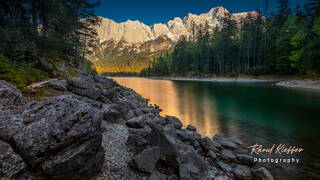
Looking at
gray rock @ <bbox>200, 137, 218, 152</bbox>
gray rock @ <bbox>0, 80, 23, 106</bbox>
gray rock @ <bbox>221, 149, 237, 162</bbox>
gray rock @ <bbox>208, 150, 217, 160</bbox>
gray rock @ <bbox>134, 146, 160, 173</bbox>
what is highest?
gray rock @ <bbox>0, 80, 23, 106</bbox>

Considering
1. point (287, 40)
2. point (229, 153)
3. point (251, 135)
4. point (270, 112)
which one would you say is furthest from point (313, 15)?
point (229, 153)

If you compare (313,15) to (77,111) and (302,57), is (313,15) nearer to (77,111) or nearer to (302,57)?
(302,57)

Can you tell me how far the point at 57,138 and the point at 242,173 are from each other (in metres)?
5.79

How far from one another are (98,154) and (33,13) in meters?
20.1

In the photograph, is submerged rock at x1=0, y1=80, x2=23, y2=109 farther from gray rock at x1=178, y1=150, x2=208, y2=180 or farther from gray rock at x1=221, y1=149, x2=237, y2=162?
gray rock at x1=221, y1=149, x2=237, y2=162

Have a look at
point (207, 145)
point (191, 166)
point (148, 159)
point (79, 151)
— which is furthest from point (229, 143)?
point (79, 151)

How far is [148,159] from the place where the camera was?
15.7 feet

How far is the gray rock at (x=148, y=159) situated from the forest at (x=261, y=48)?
1785 inches

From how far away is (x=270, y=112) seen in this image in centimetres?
1577

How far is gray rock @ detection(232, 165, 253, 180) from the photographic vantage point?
5690 millimetres

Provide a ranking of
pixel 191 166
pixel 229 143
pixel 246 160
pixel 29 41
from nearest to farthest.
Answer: pixel 191 166 < pixel 246 160 < pixel 229 143 < pixel 29 41

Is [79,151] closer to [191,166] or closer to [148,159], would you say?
[148,159]

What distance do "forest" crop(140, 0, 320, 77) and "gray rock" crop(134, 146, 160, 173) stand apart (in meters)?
45.4

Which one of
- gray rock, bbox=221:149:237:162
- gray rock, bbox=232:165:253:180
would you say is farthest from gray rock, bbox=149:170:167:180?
gray rock, bbox=221:149:237:162
